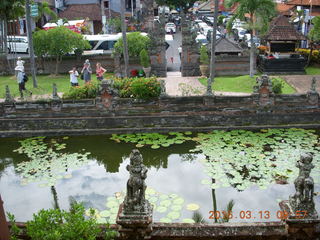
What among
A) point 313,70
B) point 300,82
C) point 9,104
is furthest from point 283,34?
point 9,104

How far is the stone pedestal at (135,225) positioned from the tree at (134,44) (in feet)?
62.2

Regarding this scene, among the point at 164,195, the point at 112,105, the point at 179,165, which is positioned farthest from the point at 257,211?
the point at 112,105

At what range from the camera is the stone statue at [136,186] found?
6.32 metres

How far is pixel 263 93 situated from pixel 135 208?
30.8 ft

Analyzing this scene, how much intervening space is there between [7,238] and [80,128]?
31.6 ft

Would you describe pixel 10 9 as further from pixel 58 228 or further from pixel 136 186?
pixel 58 228

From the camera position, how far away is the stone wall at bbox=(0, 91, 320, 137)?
1439 centimetres

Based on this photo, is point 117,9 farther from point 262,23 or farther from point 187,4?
point 262,23

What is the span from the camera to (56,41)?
23312 mm

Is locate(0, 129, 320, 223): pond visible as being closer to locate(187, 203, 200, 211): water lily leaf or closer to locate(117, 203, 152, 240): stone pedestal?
locate(187, 203, 200, 211): water lily leaf

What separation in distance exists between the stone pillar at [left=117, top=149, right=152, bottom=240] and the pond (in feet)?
8.07

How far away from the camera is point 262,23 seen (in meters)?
21.2

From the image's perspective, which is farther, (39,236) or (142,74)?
(142,74)
